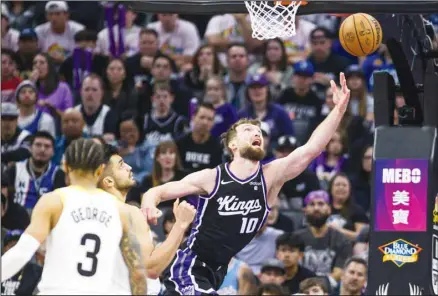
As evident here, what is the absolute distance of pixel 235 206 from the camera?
11.5m

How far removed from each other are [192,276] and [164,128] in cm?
542

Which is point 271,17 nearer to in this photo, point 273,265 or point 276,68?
point 273,265

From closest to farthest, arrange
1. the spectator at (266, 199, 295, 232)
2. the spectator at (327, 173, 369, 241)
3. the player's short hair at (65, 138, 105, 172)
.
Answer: the player's short hair at (65, 138, 105, 172)
the spectator at (327, 173, 369, 241)
the spectator at (266, 199, 295, 232)

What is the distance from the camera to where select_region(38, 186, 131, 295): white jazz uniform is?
9.14 metres

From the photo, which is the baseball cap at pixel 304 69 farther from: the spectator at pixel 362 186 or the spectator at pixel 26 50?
the spectator at pixel 26 50

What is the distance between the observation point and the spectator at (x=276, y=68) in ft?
57.5

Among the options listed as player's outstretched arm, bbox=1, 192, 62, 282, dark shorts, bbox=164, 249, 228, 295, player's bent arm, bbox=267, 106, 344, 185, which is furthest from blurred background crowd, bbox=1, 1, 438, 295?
player's outstretched arm, bbox=1, 192, 62, 282

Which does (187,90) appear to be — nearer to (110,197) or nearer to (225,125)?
(225,125)

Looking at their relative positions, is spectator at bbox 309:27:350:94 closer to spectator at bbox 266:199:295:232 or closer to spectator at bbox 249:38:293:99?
spectator at bbox 249:38:293:99

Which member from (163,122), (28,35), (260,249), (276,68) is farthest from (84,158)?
(28,35)

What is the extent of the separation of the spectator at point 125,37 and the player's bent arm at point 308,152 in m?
7.03

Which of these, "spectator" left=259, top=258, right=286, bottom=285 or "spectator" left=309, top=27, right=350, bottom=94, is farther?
"spectator" left=309, top=27, right=350, bottom=94

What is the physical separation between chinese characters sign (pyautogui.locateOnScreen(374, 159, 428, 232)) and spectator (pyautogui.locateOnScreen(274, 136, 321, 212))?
175 inches

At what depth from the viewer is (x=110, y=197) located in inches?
369
